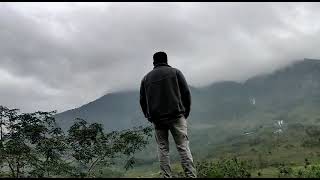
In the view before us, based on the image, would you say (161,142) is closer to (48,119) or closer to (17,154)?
(17,154)

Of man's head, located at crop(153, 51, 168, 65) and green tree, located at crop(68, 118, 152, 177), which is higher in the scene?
man's head, located at crop(153, 51, 168, 65)

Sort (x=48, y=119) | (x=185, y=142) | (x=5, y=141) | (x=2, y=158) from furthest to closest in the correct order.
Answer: (x=48, y=119) < (x=5, y=141) < (x=2, y=158) < (x=185, y=142)

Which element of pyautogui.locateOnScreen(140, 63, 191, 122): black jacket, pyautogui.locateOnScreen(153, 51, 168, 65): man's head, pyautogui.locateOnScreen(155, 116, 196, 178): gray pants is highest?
pyautogui.locateOnScreen(153, 51, 168, 65): man's head

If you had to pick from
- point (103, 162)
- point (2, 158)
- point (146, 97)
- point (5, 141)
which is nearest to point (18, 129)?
point (5, 141)

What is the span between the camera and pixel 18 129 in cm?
3148

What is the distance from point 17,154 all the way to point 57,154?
2645mm

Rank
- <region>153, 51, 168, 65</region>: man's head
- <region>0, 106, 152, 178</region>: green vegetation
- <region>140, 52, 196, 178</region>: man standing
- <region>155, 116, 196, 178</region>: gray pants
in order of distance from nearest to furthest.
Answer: <region>155, 116, 196, 178</region>: gray pants < <region>140, 52, 196, 178</region>: man standing < <region>153, 51, 168, 65</region>: man's head < <region>0, 106, 152, 178</region>: green vegetation

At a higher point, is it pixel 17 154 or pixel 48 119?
pixel 48 119

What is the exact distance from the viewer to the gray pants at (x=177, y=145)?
36.4ft

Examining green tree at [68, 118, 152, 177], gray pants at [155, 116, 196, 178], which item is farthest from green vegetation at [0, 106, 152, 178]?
gray pants at [155, 116, 196, 178]

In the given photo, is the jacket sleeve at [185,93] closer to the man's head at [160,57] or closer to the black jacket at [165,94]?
the black jacket at [165,94]

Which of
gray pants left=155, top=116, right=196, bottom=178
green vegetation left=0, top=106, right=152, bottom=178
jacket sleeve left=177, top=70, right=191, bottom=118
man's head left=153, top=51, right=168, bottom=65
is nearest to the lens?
gray pants left=155, top=116, right=196, bottom=178

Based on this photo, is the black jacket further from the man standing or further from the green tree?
the green tree

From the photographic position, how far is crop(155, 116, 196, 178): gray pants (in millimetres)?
11109
